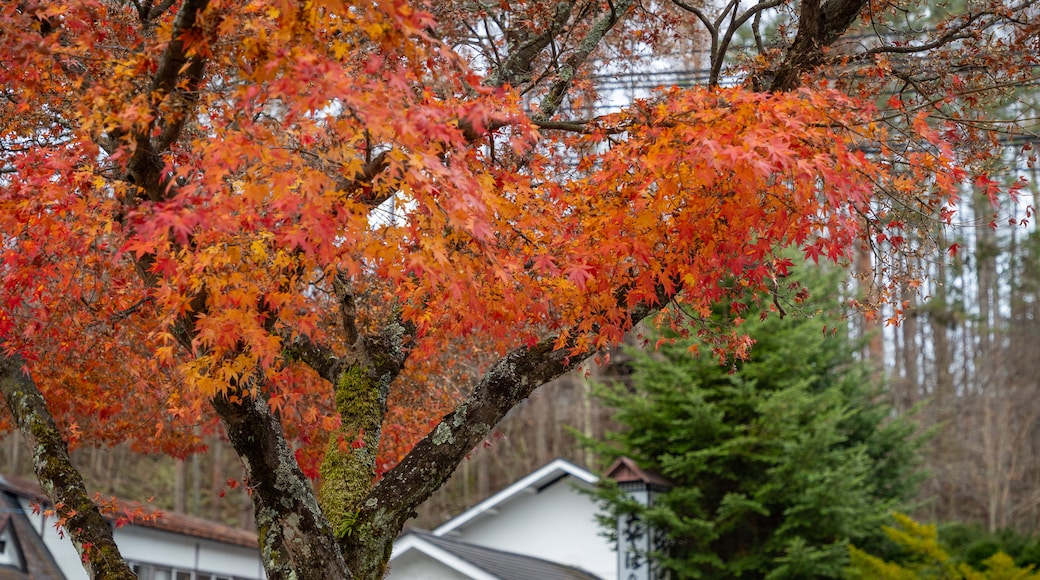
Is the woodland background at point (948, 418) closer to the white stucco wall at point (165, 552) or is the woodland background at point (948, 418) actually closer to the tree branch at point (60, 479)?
the white stucco wall at point (165, 552)

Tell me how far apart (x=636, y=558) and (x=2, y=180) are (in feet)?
40.5

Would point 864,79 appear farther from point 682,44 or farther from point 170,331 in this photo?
point 170,331

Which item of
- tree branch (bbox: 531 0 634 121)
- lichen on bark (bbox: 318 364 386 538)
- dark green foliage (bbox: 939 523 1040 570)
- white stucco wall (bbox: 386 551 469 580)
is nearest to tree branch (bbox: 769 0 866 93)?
tree branch (bbox: 531 0 634 121)

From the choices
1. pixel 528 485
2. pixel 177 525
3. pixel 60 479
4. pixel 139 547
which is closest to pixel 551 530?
pixel 528 485

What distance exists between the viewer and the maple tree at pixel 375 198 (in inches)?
199

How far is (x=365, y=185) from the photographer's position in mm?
5391

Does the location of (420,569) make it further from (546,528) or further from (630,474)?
(630,474)

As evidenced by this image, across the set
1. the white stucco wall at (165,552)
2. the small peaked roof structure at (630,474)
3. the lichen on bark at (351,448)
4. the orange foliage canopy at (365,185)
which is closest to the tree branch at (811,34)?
the orange foliage canopy at (365,185)

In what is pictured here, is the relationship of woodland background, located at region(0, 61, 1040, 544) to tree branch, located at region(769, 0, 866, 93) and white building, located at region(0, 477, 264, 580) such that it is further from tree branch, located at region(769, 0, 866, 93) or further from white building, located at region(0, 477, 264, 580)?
tree branch, located at region(769, 0, 866, 93)

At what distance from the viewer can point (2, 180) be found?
9.20 meters

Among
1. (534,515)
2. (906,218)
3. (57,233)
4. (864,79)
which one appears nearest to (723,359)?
(906,218)

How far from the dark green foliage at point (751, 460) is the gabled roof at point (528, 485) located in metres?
0.74

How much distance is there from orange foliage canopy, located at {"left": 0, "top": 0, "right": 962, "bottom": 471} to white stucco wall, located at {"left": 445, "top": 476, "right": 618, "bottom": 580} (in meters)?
13.3

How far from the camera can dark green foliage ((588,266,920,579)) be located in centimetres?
1742
